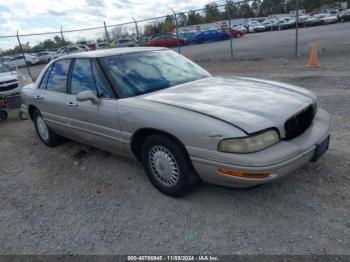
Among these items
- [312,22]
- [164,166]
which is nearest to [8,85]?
[164,166]

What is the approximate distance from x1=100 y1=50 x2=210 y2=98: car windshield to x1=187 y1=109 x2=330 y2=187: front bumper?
112cm

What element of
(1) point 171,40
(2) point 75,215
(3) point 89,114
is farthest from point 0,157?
(1) point 171,40

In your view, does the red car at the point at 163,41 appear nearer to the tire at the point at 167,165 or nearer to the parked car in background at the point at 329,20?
the parked car in background at the point at 329,20

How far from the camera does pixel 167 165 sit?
10.7 ft

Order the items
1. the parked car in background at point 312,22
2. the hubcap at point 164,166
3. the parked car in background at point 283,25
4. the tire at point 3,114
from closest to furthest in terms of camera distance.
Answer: the hubcap at point 164,166, the tire at point 3,114, the parked car in background at point 312,22, the parked car in background at point 283,25

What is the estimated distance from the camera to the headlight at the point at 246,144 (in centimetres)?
265

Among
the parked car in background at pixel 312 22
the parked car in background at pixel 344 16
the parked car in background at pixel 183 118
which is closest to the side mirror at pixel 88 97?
the parked car in background at pixel 183 118

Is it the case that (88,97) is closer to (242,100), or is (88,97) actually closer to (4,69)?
(242,100)

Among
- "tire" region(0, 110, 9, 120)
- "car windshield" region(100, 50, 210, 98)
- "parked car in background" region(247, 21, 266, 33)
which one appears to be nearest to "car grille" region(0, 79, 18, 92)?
"tire" region(0, 110, 9, 120)

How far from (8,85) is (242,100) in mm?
7174

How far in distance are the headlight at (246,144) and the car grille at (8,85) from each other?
734cm

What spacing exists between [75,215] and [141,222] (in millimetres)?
760

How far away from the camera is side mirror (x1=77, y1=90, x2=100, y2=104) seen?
3.54m

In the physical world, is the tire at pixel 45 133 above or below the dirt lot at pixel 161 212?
above
